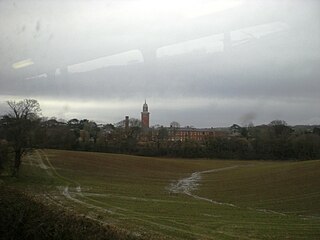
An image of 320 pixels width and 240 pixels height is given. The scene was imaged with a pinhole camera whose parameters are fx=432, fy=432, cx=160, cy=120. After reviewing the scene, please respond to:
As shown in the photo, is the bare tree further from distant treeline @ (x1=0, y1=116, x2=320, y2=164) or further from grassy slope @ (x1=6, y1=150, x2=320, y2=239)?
distant treeline @ (x1=0, y1=116, x2=320, y2=164)

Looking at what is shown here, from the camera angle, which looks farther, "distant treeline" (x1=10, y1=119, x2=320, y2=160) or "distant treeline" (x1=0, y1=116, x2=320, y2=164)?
"distant treeline" (x1=10, y1=119, x2=320, y2=160)

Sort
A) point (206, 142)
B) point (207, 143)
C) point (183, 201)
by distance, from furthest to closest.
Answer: point (206, 142) < point (207, 143) < point (183, 201)

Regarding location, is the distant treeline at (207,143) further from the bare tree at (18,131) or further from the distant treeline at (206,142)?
the bare tree at (18,131)

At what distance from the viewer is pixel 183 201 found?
94.1ft

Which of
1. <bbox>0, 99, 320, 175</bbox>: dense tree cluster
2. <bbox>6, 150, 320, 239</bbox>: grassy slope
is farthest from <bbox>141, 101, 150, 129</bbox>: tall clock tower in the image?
<bbox>6, 150, 320, 239</bbox>: grassy slope

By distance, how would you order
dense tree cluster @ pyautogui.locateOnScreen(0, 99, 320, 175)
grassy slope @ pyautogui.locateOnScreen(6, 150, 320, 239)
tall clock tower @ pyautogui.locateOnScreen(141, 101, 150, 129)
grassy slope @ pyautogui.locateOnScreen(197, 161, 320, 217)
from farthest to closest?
tall clock tower @ pyautogui.locateOnScreen(141, 101, 150, 129) < dense tree cluster @ pyautogui.locateOnScreen(0, 99, 320, 175) < grassy slope @ pyautogui.locateOnScreen(197, 161, 320, 217) < grassy slope @ pyautogui.locateOnScreen(6, 150, 320, 239)

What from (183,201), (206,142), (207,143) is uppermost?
(206,142)

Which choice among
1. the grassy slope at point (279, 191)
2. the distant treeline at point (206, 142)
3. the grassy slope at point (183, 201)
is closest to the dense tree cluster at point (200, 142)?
the distant treeline at point (206, 142)

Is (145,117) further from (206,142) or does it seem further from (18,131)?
(18,131)

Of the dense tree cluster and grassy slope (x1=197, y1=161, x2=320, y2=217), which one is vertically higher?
the dense tree cluster

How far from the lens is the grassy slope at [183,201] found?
1708 centimetres

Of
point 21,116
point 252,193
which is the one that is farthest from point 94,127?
point 252,193

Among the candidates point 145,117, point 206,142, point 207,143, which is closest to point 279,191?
point 207,143

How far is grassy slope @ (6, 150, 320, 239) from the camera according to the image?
672 inches
